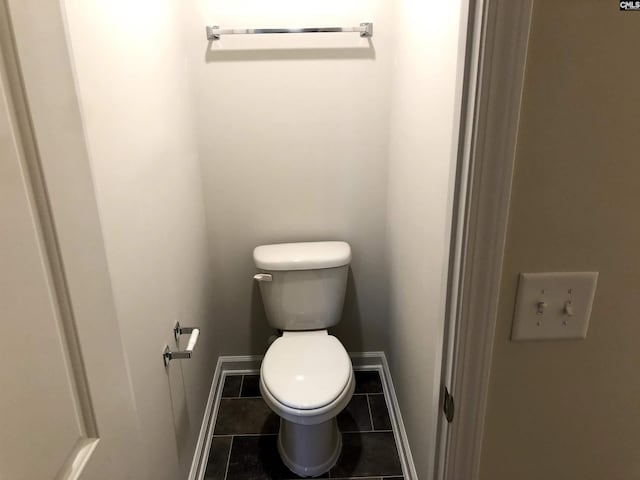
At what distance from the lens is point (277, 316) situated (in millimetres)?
2129

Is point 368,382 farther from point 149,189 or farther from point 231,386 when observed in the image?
point 149,189

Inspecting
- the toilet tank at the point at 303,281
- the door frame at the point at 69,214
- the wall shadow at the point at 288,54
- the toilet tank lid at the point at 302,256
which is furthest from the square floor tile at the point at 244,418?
the wall shadow at the point at 288,54

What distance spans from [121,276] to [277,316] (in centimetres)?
109

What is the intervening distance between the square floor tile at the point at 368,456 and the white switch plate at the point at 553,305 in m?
1.40

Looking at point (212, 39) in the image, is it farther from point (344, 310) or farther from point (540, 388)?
point (540, 388)

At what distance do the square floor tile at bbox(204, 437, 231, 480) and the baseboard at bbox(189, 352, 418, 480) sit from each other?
0.02m

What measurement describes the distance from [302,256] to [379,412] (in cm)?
82

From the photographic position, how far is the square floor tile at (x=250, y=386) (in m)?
2.34

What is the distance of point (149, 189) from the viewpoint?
1349 mm

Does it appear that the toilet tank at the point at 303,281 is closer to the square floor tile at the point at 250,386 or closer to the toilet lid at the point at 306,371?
the toilet lid at the point at 306,371

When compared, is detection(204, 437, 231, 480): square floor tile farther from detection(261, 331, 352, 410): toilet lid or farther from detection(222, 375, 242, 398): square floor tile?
detection(261, 331, 352, 410): toilet lid

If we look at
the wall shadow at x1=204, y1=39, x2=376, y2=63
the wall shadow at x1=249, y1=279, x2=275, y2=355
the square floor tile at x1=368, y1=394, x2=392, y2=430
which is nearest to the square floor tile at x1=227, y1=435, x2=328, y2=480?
the square floor tile at x1=368, y1=394, x2=392, y2=430

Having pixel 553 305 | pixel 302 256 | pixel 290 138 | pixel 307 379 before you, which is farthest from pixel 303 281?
pixel 553 305

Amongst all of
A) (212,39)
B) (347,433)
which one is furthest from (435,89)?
(347,433)
